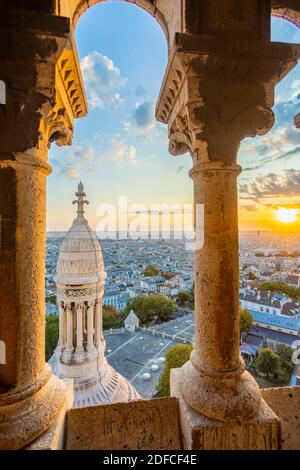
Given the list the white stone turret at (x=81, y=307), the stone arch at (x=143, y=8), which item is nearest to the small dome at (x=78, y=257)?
the white stone turret at (x=81, y=307)

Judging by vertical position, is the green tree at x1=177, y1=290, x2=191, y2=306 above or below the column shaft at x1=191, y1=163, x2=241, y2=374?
below

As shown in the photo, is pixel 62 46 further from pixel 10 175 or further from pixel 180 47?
pixel 10 175

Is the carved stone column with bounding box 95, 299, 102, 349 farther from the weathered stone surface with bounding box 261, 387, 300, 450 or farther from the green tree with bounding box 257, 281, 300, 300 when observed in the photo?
the green tree with bounding box 257, 281, 300, 300

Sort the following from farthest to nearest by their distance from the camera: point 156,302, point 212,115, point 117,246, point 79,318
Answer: point 156,302, point 117,246, point 79,318, point 212,115

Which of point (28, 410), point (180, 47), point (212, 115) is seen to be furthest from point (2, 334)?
point (180, 47)

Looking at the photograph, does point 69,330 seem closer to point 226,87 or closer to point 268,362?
point 226,87

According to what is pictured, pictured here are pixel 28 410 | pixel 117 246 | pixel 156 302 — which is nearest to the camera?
pixel 28 410

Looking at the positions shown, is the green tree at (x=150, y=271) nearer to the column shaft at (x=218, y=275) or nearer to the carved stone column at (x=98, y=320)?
the carved stone column at (x=98, y=320)

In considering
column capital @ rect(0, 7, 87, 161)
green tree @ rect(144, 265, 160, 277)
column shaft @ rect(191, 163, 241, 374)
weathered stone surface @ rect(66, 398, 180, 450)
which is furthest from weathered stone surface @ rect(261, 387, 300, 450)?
green tree @ rect(144, 265, 160, 277)
